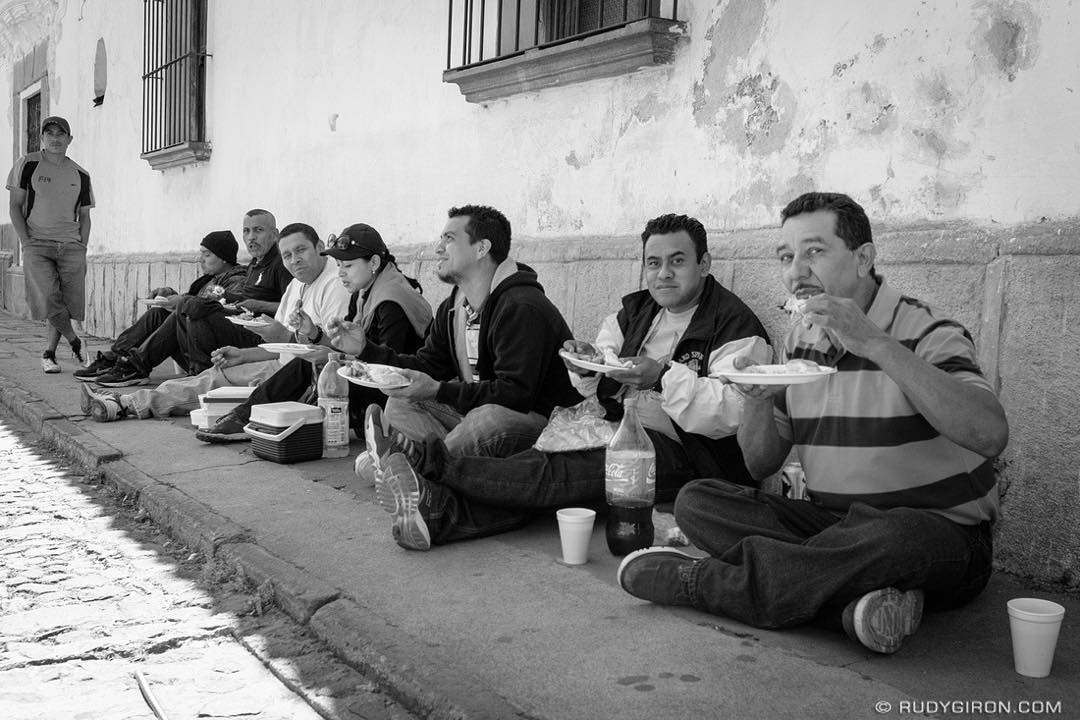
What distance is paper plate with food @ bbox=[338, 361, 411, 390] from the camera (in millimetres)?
3986

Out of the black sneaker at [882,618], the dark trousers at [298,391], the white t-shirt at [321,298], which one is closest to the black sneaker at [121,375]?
the white t-shirt at [321,298]

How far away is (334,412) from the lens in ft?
16.9

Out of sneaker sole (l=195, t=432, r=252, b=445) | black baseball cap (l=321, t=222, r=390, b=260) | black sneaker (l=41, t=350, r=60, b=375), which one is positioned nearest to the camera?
black baseball cap (l=321, t=222, r=390, b=260)

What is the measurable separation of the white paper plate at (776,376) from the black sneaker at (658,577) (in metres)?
0.54

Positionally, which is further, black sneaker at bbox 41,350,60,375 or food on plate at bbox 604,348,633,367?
black sneaker at bbox 41,350,60,375

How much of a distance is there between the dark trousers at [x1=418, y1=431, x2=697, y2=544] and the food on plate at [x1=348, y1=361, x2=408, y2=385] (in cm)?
59

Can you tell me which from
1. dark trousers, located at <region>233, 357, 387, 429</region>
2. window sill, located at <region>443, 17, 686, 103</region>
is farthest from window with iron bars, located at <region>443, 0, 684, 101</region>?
dark trousers, located at <region>233, 357, 387, 429</region>

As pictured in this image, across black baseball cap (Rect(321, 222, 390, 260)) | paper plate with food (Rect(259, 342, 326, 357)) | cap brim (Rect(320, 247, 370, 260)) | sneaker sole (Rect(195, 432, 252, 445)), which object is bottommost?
sneaker sole (Rect(195, 432, 252, 445))

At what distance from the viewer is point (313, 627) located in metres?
2.91

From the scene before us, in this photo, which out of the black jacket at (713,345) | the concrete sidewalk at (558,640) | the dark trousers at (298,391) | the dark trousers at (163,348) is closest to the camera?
the concrete sidewalk at (558,640)

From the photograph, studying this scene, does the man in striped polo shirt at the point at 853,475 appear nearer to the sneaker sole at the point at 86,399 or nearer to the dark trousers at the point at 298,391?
the dark trousers at the point at 298,391

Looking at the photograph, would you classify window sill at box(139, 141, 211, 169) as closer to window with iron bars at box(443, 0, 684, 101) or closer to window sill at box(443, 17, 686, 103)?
window with iron bars at box(443, 0, 684, 101)

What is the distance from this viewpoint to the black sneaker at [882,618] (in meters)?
2.46

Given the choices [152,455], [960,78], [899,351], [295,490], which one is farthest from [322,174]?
[899,351]
